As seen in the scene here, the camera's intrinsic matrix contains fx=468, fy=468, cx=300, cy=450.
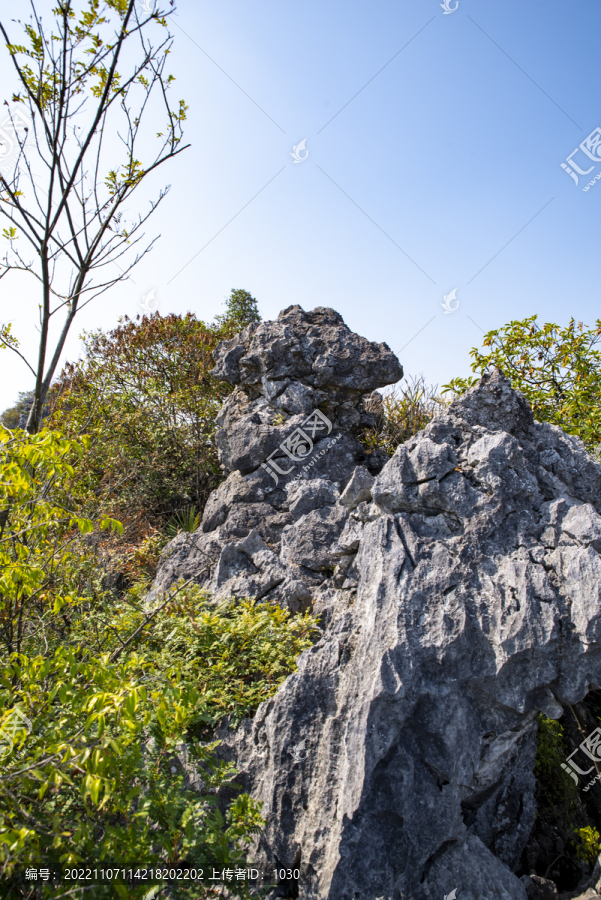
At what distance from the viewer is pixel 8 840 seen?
1.55 meters

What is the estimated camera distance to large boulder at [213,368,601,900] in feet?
9.75

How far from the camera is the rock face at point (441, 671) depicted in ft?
9.78

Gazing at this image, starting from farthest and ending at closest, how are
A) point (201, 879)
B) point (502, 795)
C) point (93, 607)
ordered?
point (93, 607), point (502, 795), point (201, 879)

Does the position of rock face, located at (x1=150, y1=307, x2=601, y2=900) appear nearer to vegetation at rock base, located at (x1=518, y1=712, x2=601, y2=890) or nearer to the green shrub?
the green shrub

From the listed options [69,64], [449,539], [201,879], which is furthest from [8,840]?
[69,64]

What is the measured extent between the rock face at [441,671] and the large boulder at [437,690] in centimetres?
1

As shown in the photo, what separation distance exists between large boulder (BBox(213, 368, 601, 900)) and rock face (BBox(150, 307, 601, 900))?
0.4 inches

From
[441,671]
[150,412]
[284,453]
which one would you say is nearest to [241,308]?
[150,412]

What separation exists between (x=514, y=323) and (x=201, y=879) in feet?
25.3

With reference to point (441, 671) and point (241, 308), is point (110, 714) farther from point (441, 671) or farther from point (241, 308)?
point (241, 308)

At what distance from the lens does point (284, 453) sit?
21.0ft

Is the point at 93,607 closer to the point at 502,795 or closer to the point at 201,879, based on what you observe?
the point at 201,879

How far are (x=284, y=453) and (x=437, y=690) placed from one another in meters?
3.76

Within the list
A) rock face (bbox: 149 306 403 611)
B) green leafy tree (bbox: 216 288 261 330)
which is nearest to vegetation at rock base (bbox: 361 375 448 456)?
rock face (bbox: 149 306 403 611)
